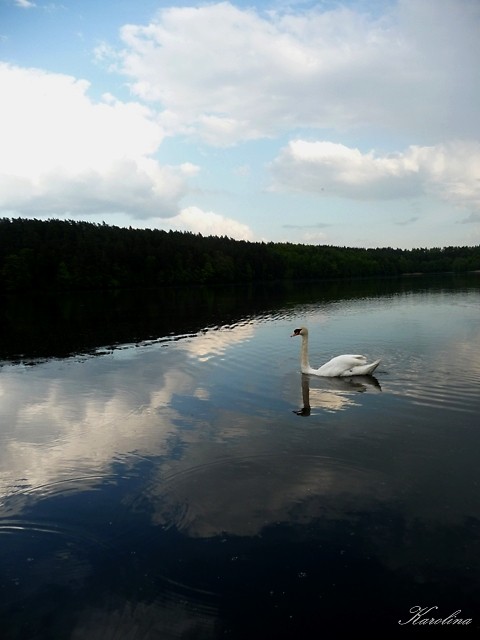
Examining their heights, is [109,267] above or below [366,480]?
above

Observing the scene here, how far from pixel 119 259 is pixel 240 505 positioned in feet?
362

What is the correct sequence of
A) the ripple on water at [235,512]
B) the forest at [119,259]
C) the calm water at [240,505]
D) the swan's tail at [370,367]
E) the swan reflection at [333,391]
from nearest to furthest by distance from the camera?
the calm water at [240,505]
the ripple on water at [235,512]
the swan reflection at [333,391]
the swan's tail at [370,367]
the forest at [119,259]

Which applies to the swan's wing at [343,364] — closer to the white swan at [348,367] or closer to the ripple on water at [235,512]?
the white swan at [348,367]

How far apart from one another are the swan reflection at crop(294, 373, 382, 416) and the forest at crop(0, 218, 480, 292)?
304 feet

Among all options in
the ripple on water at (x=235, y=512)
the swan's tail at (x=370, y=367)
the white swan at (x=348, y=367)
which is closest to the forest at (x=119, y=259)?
the white swan at (x=348, y=367)

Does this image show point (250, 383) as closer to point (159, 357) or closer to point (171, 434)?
point (171, 434)

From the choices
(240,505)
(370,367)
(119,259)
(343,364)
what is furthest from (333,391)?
(119,259)

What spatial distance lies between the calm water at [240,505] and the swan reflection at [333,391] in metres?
0.12

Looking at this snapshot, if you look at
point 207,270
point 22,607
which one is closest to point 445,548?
point 22,607

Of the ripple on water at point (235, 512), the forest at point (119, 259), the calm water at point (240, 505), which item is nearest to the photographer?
the calm water at point (240, 505)

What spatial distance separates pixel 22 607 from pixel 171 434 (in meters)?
6.08

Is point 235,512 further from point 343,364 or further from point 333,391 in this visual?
point 343,364

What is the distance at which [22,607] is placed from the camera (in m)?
6.16

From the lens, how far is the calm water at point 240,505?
5.95 m
